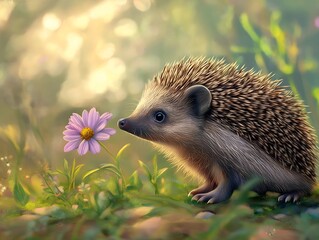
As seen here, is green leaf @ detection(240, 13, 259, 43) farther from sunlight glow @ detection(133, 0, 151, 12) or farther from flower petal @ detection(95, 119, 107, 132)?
flower petal @ detection(95, 119, 107, 132)

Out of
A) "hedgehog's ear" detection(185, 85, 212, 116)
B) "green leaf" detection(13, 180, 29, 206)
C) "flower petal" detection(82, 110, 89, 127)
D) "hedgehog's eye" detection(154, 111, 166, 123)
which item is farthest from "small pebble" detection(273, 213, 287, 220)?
"green leaf" detection(13, 180, 29, 206)

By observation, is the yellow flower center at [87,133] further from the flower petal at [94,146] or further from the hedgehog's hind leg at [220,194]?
the hedgehog's hind leg at [220,194]

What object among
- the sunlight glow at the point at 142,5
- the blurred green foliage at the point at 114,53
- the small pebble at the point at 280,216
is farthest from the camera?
the sunlight glow at the point at 142,5

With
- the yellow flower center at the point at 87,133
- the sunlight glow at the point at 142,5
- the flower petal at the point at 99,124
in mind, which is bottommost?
the yellow flower center at the point at 87,133

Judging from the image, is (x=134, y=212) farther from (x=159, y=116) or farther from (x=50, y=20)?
(x=50, y=20)

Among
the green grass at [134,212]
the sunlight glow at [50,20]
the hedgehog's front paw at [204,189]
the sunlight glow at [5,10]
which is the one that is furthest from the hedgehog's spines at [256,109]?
the sunlight glow at [5,10]

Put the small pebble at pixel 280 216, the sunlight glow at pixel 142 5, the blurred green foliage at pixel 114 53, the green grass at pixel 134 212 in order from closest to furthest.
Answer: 1. the green grass at pixel 134 212
2. the small pebble at pixel 280 216
3. the blurred green foliage at pixel 114 53
4. the sunlight glow at pixel 142 5

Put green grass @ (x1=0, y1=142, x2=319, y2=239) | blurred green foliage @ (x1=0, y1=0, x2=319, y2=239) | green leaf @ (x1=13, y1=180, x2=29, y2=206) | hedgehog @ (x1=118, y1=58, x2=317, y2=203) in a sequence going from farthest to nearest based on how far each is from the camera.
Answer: blurred green foliage @ (x1=0, y1=0, x2=319, y2=239) → green leaf @ (x1=13, y1=180, x2=29, y2=206) → hedgehog @ (x1=118, y1=58, x2=317, y2=203) → green grass @ (x1=0, y1=142, x2=319, y2=239)

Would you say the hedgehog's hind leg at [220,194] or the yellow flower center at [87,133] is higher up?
Result: the yellow flower center at [87,133]
